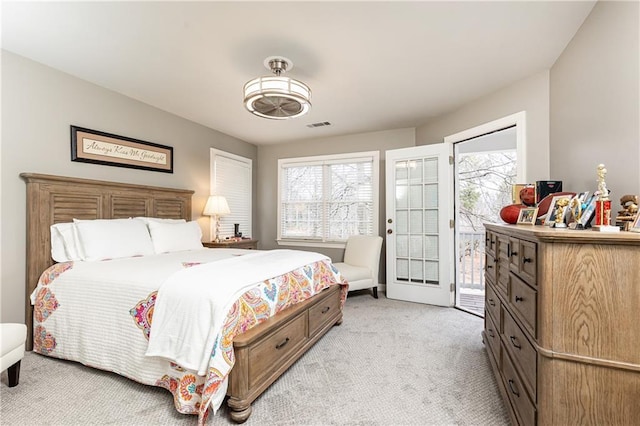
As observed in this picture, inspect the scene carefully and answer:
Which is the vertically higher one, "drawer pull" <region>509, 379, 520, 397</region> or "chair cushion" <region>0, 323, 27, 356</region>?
"chair cushion" <region>0, 323, 27, 356</region>

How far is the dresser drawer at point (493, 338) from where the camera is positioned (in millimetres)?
1939

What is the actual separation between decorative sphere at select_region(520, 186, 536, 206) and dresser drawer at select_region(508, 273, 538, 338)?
0.68m

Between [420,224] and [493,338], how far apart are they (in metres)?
2.00

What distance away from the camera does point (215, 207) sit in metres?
4.08

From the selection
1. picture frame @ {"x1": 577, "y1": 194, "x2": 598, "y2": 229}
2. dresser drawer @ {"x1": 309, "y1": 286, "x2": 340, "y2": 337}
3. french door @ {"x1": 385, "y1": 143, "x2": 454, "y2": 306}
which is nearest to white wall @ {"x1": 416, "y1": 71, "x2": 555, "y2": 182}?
french door @ {"x1": 385, "y1": 143, "x2": 454, "y2": 306}

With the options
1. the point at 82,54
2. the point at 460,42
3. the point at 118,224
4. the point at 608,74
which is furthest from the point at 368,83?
the point at 118,224

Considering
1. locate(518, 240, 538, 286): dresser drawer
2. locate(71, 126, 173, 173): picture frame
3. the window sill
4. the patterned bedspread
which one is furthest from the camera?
the window sill

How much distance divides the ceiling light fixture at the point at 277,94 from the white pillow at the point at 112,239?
5.36 feet

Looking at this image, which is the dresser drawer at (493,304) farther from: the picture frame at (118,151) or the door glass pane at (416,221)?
the picture frame at (118,151)

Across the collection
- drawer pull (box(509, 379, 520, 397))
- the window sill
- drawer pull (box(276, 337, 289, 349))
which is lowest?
drawer pull (box(509, 379, 520, 397))

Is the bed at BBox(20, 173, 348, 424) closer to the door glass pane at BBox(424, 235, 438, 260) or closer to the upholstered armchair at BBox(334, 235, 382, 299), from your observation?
the upholstered armchair at BBox(334, 235, 382, 299)

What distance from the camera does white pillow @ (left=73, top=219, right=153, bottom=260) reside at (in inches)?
97.9

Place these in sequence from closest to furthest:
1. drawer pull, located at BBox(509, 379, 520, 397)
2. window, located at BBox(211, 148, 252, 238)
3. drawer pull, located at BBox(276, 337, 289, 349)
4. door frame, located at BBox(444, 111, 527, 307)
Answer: drawer pull, located at BBox(509, 379, 520, 397), drawer pull, located at BBox(276, 337, 289, 349), door frame, located at BBox(444, 111, 527, 307), window, located at BBox(211, 148, 252, 238)

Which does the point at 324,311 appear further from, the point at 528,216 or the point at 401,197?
the point at 401,197
